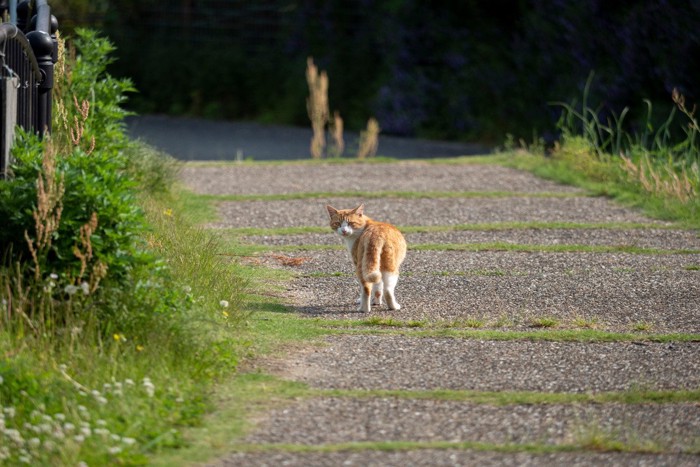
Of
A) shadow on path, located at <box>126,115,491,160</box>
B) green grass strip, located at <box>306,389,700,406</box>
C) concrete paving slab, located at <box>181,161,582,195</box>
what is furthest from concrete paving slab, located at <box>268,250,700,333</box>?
shadow on path, located at <box>126,115,491,160</box>

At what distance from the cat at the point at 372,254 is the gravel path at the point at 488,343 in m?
0.15

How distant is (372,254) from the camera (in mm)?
6730

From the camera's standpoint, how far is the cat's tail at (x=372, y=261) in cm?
668

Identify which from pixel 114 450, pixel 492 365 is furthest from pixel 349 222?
pixel 114 450

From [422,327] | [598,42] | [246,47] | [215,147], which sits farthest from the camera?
[246,47]

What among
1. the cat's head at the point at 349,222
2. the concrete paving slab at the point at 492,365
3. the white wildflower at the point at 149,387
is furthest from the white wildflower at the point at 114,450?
the cat's head at the point at 349,222

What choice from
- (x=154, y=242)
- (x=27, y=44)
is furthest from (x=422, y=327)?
(x=27, y=44)

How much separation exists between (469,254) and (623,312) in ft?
6.30

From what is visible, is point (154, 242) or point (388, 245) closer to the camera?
point (388, 245)

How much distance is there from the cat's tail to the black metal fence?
1.99 meters

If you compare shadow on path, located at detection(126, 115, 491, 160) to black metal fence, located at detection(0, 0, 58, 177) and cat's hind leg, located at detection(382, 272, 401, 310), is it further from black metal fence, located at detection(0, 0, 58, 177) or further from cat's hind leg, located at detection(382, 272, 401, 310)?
cat's hind leg, located at detection(382, 272, 401, 310)

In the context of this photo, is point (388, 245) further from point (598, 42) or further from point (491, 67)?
point (491, 67)

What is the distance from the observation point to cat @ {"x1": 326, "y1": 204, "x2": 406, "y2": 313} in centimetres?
673

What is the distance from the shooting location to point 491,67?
58.8ft
